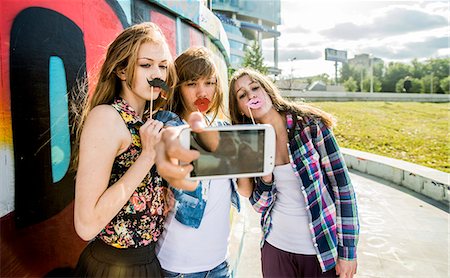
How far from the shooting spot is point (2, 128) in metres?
1.48

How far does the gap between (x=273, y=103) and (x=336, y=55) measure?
3279 inches

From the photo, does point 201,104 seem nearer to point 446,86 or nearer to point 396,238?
point 396,238

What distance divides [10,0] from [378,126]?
17038 millimetres

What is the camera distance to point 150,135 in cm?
122

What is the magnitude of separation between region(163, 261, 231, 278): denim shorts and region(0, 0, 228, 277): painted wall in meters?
0.64

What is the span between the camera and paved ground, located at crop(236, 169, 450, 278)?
3.88 m

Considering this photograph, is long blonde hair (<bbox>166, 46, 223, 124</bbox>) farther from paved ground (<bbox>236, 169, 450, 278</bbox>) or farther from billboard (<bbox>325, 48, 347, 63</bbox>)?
billboard (<bbox>325, 48, 347, 63</bbox>)

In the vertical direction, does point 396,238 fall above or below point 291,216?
below

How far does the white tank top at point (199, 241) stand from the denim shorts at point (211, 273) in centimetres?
2

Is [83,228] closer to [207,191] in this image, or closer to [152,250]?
[152,250]

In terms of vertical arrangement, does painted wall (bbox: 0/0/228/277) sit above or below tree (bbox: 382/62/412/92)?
below

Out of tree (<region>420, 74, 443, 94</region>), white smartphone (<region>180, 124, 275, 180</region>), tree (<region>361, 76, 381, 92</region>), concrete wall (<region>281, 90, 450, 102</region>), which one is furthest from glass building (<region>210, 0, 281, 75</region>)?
white smartphone (<region>180, 124, 275, 180</region>)

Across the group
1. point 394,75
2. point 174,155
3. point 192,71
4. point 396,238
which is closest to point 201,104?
point 192,71

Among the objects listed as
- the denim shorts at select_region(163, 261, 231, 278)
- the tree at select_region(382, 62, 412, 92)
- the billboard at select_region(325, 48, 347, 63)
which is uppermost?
the billboard at select_region(325, 48, 347, 63)
